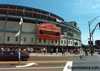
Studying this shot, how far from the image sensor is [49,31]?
38.5 meters

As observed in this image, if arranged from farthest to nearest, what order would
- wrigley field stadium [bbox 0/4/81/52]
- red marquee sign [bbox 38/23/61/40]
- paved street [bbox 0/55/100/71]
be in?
red marquee sign [bbox 38/23/61/40] < wrigley field stadium [bbox 0/4/81/52] < paved street [bbox 0/55/100/71]

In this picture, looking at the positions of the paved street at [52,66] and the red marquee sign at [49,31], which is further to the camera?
the red marquee sign at [49,31]

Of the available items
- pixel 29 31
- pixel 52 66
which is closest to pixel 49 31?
pixel 29 31

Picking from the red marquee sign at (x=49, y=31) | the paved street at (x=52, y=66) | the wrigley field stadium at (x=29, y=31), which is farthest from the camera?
the red marquee sign at (x=49, y=31)

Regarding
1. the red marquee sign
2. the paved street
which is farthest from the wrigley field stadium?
the paved street

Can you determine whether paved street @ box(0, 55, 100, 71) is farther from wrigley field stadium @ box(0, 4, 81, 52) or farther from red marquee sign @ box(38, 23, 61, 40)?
red marquee sign @ box(38, 23, 61, 40)

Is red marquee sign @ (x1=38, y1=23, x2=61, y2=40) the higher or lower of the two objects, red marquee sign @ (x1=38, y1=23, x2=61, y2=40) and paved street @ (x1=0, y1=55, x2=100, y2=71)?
the higher

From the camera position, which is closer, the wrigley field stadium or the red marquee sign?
the wrigley field stadium

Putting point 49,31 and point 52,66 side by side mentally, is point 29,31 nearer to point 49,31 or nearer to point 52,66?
point 49,31

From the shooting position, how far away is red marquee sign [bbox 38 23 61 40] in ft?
120

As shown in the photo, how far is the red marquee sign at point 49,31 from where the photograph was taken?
36.6 meters

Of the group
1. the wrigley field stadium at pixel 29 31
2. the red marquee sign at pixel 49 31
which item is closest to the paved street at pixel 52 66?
the wrigley field stadium at pixel 29 31

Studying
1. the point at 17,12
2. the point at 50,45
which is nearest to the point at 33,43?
the point at 50,45

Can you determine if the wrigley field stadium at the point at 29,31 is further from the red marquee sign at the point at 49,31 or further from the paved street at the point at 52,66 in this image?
the paved street at the point at 52,66
